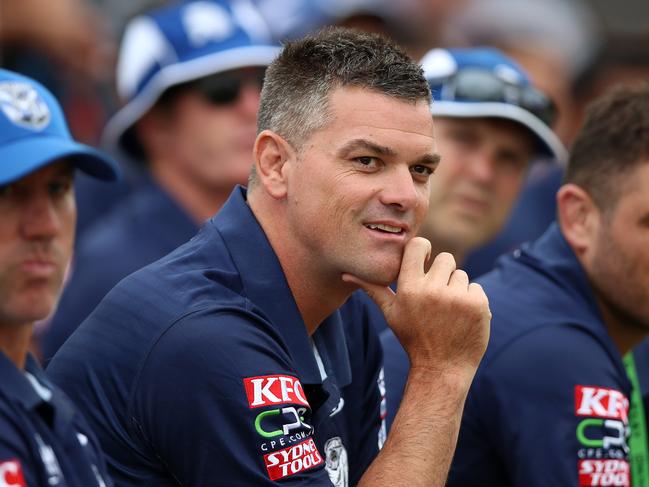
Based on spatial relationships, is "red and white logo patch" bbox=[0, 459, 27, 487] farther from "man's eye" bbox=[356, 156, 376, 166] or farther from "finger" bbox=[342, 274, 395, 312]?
"man's eye" bbox=[356, 156, 376, 166]

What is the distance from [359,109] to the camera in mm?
3781

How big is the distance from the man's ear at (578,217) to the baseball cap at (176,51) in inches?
84.4

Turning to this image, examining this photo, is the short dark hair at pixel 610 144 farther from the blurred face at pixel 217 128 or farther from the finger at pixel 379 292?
the blurred face at pixel 217 128

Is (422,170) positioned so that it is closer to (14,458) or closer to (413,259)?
(413,259)

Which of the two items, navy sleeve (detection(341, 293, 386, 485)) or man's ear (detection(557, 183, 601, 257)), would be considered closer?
navy sleeve (detection(341, 293, 386, 485))

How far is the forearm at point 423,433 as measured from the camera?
3.56 meters

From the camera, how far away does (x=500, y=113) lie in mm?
6328

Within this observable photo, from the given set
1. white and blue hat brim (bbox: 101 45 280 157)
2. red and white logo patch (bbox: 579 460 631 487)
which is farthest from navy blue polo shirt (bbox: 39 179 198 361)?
red and white logo patch (bbox: 579 460 631 487)

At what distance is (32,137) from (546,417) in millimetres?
1793

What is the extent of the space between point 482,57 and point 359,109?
9.34 feet

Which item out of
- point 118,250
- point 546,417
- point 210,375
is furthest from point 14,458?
point 118,250

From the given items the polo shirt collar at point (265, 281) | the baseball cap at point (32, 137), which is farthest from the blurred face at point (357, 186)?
the baseball cap at point (32, 137)

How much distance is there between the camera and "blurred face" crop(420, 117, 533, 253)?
6.45 meters

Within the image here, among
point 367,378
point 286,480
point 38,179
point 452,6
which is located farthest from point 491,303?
point 452,6
